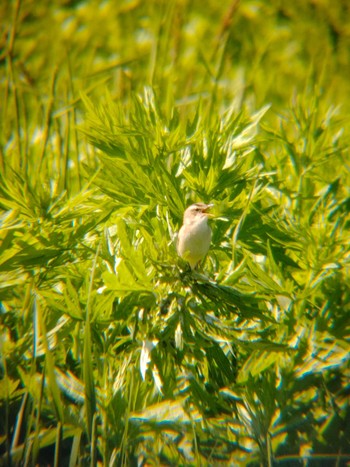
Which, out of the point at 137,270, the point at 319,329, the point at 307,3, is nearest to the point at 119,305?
the point at 137,270

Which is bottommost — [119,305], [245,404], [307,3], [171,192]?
[245,404]

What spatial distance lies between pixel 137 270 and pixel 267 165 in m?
0.35

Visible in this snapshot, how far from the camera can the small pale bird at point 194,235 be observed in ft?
2.74

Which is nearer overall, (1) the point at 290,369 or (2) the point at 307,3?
(1) the point at 290,369

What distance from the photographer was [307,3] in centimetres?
285

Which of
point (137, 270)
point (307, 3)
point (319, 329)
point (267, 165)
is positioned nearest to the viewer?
point (137, 270)

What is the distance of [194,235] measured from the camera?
84 cm

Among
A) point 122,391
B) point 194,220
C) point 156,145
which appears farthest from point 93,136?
point 122,391

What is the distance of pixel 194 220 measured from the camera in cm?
86

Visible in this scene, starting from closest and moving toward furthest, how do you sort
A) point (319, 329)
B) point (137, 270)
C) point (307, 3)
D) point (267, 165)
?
point (137, 270) < point (319, 329) < point (267, 165) < point (307, 3)

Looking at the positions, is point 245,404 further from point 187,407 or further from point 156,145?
point 156,145

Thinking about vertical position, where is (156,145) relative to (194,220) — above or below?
above

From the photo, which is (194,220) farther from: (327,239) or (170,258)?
(327,239)

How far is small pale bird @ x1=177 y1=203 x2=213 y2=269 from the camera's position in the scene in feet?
2.74
